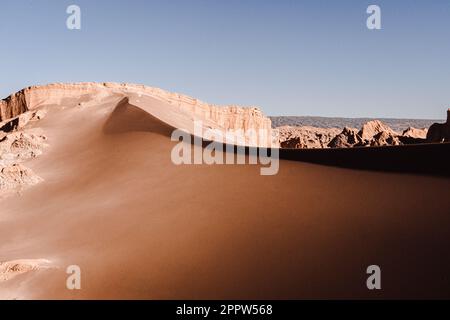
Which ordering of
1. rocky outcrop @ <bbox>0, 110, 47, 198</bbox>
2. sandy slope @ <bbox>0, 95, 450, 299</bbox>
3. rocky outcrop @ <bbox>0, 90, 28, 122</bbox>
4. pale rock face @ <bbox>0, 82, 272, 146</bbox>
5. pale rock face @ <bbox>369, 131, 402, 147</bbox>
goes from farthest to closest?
pale rock face @ <bbox>369, 131, 402, 147</bbox> → rocky outcrop @ <bbox>0, 90, 28, 122</bbox> → pale rock face @ <bbox>0, 82, 272, 146</bbox> → rocky outcrop @ <bbox>0, 110, 47, 198</bbox> → sandy slope @ <bbox>0, 95, 450, 299</bbox>

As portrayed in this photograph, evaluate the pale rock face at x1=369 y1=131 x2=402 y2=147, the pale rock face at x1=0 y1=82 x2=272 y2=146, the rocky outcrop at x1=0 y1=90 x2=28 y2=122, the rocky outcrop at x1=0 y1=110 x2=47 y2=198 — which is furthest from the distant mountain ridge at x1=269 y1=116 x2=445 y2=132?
the rocky outcrop at x1=0 y1=110 x2=47 y2=198

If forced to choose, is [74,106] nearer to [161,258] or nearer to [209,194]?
[209,194]

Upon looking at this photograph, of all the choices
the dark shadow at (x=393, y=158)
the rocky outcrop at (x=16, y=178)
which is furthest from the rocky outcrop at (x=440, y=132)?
the rocky outcrop at (x=16, y=178)

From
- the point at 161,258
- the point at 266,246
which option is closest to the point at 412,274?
the point at 266,246

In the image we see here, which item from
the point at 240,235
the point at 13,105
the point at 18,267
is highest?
the point at 13,105

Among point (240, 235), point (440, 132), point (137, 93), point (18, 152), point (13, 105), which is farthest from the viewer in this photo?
point (13, 105)

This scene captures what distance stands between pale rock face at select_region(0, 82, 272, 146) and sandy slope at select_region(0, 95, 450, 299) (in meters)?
19.4

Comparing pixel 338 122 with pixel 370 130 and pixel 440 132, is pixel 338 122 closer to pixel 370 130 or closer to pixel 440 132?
pixel 370 130

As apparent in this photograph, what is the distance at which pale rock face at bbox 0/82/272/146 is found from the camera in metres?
29.5

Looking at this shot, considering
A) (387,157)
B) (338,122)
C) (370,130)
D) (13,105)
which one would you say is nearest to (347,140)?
(370,130)

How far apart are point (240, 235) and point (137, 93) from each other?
23299 mm

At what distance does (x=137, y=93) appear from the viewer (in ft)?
90.0

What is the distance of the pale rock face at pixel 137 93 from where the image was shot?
29453 millimetres

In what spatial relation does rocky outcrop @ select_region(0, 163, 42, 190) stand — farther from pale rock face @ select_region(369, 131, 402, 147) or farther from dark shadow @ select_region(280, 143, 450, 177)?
pale rock face @ select_region(369, 131, 402, 147)
